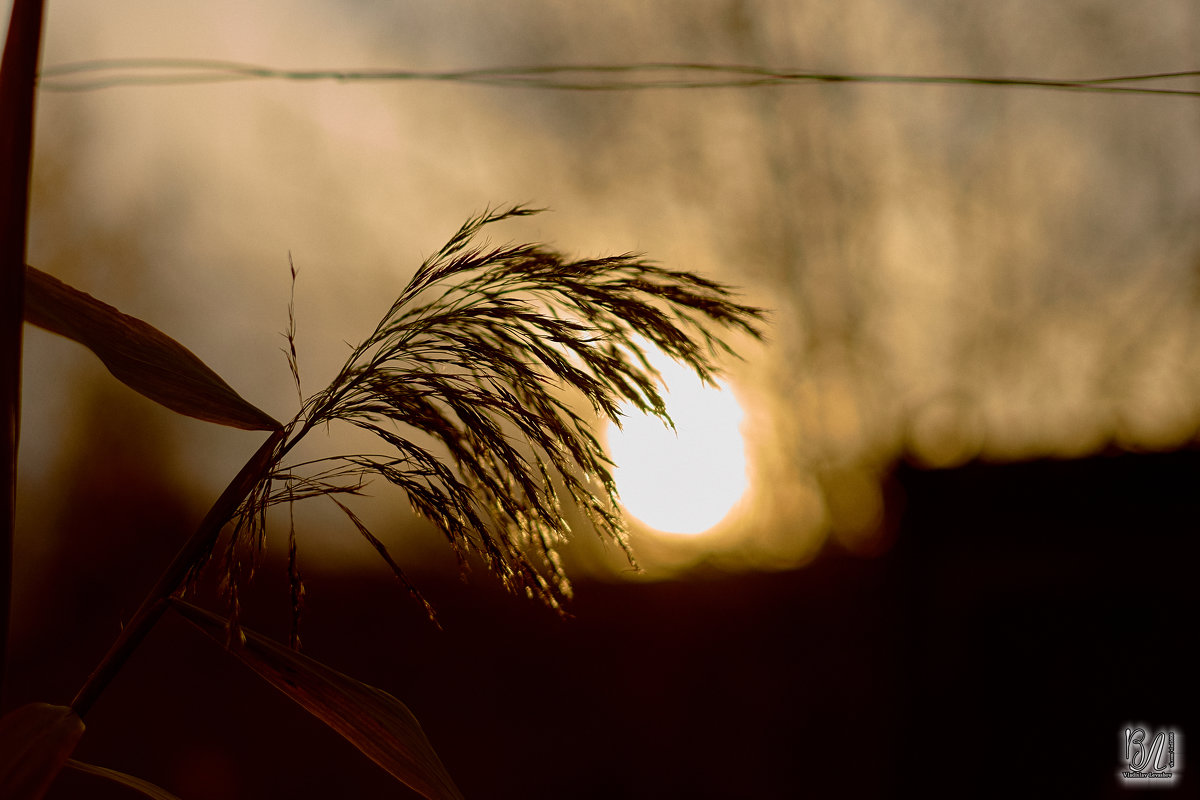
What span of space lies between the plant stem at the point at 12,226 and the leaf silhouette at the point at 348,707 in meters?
0.17

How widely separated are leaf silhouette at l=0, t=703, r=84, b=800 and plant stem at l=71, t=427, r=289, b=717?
26mm

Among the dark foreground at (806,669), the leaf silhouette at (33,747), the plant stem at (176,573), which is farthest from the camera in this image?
the dark foreground at (806,669)

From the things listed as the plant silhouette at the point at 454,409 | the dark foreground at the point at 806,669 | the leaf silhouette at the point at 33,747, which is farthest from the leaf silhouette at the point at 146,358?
the dark foreground at the point at 806,669

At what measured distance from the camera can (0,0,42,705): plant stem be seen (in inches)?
22.5

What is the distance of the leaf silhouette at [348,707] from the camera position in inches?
28.0

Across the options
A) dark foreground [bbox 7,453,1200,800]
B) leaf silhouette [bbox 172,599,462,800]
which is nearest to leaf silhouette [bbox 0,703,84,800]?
leaf silhouette [bbox 172,599,462,800]

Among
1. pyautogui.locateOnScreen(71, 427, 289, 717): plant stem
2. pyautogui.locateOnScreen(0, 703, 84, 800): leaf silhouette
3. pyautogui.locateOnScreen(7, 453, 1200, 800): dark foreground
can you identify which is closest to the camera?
pyautogui.locateOnScreen(0, 703, 84, 800): leaf silhouette

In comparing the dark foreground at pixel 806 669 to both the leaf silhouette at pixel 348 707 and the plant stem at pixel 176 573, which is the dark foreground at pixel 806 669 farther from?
the plant stem at pixel 176 573

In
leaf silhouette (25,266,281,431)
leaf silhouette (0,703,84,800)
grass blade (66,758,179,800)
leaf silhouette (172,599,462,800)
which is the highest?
leaf silhouette (25,266,281,431)

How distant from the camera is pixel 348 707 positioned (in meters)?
0.75

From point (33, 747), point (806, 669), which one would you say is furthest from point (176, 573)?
point (806, 669)

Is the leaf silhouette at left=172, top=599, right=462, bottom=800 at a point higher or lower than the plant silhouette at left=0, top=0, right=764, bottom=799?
lower

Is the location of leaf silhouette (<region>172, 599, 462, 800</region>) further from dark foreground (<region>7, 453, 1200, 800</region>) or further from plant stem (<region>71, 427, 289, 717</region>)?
dark foreground (<region>7, 453, 1200, 800</region>)

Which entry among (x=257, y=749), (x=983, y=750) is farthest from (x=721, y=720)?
(x=257, y=749)
